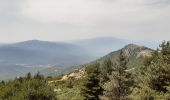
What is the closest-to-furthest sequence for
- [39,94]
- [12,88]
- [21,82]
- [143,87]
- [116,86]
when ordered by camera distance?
[143,87], [116,86], [39,94], [12,88], [21,82]

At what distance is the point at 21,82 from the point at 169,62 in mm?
24607

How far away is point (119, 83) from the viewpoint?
1682 inches

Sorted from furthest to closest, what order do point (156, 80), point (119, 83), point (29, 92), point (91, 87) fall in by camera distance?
point (91, 87) → point (29, 92) → point (119, 83) → point (156, 80)

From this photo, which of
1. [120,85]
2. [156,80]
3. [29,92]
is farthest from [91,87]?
[156,80]

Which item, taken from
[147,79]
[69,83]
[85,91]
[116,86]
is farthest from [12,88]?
[69,83]

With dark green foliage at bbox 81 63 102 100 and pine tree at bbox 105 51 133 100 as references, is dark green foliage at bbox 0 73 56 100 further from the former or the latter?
pine tree at bbox 105 51 133 100

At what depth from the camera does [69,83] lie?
92.6m

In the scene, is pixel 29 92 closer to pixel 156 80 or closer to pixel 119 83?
pixel 119 83

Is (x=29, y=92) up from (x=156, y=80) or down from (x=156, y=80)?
down

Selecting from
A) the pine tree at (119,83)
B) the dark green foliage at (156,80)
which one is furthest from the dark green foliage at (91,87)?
the dark green foliage at (156,80)

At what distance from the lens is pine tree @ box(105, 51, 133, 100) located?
42.4 m

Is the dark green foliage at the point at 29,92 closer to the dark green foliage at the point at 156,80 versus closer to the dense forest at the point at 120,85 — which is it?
the dense forest at the point at 120,85

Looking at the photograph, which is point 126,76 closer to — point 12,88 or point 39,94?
point 39,94

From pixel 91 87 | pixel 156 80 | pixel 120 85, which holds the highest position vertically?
pixel 156 80
